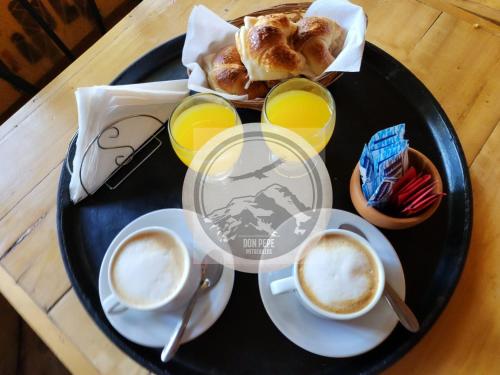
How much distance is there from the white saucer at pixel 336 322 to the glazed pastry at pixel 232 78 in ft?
1.27

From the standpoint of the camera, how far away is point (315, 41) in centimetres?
84

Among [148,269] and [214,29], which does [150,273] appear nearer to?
[148,269]

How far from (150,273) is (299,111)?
0.42m

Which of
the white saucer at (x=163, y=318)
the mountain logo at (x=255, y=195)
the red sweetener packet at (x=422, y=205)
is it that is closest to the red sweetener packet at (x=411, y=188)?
the red sweetener packet at (x=422, y=205)

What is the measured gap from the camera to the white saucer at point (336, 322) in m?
0.61

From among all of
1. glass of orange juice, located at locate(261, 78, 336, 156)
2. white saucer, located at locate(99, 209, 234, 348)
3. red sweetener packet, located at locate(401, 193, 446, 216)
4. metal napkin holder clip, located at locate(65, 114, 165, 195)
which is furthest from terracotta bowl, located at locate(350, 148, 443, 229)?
metal napkin holder clip, located at locate(65, 114, 165, 195)

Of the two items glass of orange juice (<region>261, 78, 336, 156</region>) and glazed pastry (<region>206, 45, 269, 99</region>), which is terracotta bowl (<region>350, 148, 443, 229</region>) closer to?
glass of orange juice (<region>261, 78, 336, 156</region>)

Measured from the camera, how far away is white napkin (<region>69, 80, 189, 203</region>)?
784 millimetres

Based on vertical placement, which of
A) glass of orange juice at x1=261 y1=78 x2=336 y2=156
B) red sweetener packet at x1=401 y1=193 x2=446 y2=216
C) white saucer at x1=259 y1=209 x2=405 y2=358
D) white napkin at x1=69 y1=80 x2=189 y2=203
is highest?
white napkin at x1=69 y1=80 x2=189 y2=203

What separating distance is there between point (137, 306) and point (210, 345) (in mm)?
143

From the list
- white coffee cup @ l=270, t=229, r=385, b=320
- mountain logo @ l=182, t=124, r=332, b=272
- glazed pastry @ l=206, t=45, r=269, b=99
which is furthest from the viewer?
glazed pastry @ l=206, t=45, r=269, b=99

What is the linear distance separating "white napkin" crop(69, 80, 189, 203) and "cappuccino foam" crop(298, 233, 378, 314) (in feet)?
1.42

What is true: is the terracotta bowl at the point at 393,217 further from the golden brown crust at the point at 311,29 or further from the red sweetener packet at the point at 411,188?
the golden brown crust at the point at 311,29

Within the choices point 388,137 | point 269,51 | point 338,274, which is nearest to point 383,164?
point 388,137
